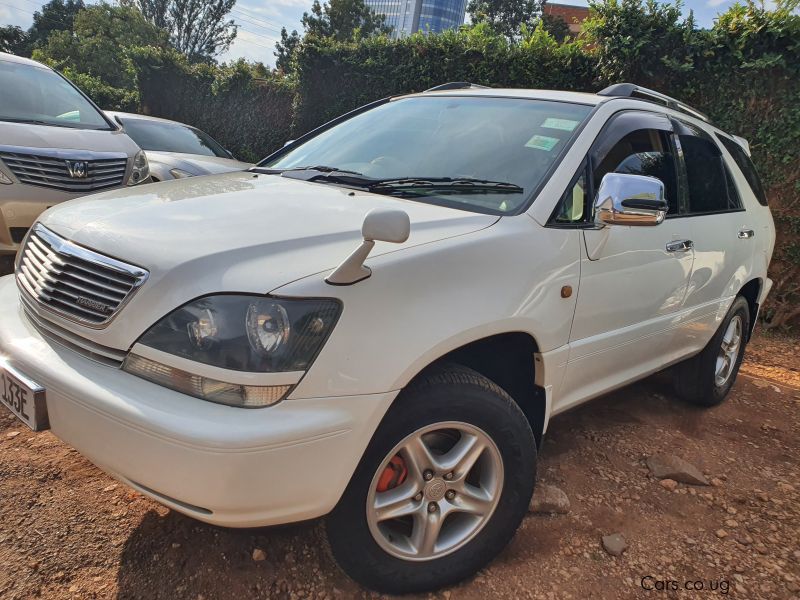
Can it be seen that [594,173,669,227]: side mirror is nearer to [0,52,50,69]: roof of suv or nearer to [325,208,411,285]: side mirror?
[325,208,411,285]: side mirror

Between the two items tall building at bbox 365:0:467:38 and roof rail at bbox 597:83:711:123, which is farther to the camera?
tall building at bbox 365:0:467:38

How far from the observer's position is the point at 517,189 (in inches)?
93.0

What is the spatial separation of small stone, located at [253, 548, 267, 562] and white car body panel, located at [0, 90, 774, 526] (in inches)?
23.3

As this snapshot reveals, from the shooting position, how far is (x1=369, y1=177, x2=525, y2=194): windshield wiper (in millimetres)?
2379

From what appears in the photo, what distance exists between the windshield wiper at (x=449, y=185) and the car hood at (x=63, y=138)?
11.1ft

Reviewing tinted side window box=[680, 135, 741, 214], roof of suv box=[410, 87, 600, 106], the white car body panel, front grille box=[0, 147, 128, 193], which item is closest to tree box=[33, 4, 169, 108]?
front grille box=[0, 147, 128, 193]

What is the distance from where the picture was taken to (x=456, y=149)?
8.75 feet

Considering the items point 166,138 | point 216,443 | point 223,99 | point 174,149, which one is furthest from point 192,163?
point 223,99

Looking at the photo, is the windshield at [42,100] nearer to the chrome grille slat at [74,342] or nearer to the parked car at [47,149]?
the parked car at [47,149]

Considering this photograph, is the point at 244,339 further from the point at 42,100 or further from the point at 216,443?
the point at 42,100

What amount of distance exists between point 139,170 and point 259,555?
4.12 m

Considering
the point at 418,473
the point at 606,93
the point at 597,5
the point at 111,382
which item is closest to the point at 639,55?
the point at 597,5

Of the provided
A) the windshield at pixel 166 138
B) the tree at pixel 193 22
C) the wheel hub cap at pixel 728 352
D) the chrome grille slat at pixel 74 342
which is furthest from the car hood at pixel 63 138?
the tree at pixel 193 22

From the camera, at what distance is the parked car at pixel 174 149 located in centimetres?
637
